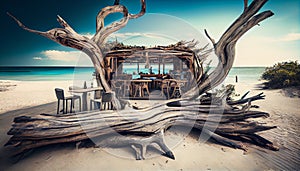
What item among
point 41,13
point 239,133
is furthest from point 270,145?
point 41,13

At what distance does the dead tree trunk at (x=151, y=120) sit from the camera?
3.02 metres

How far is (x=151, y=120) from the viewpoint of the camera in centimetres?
364

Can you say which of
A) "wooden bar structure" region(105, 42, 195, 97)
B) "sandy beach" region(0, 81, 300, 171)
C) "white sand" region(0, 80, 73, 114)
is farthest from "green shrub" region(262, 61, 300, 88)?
"white sand" region(0, 80, 73, 114)

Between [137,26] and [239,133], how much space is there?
518cm

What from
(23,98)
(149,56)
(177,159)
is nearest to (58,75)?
(23,98)

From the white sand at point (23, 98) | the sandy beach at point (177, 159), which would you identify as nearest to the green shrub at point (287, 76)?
the sandy beach at point (177, 159)

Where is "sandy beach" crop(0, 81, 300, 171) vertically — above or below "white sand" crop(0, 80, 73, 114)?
below

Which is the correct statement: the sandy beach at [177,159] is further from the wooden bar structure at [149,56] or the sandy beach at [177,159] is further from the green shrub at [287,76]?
the green shrub at [287,76]

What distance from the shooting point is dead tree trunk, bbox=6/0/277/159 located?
3.02 m

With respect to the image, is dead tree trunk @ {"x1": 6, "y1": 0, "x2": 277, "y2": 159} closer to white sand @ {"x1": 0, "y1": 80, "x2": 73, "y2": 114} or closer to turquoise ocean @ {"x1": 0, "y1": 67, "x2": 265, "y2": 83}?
white sand @ {"x1": 0, "y1": 80, "x2": 73, "y2": 114}

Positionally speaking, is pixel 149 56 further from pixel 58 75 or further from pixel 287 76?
pixel 58 75

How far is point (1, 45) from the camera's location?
512 inches

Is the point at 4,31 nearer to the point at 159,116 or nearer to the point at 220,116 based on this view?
the point at 159,116

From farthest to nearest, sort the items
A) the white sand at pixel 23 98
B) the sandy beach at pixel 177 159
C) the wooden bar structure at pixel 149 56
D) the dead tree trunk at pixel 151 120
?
1. the white sand at pixel 23 98
2. the wooden bar structure at pixel 149 56
3. the dead tree trunk at pixel 151 120
4. the sandy beach at pixel 177 159
